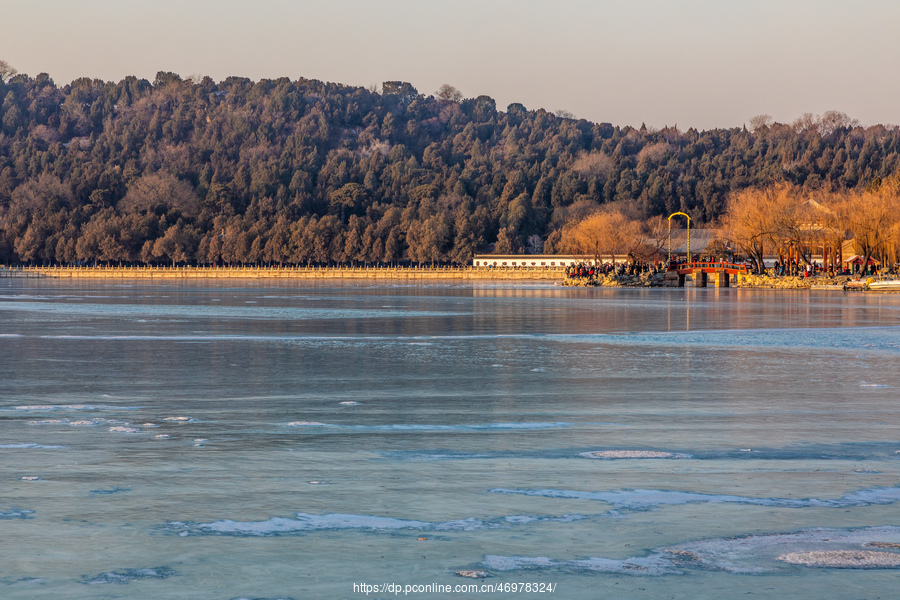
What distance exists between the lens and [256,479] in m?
8.59

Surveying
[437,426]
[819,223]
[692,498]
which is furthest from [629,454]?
[819,223]

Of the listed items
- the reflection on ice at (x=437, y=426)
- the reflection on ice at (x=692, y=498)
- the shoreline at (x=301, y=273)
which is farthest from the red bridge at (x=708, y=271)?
the reflection on ice at (x=692, y=498)

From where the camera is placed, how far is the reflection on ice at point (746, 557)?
20.2 feet

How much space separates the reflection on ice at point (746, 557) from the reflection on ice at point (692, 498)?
89cm

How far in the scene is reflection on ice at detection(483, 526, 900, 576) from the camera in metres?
6.16

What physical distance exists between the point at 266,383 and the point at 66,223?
610 ft

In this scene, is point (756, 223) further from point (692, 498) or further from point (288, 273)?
point (288, 273)

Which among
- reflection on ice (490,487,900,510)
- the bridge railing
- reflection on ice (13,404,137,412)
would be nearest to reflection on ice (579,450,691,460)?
reflection on ice (490,487,900,510)

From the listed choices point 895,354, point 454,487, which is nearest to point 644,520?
point 454,487

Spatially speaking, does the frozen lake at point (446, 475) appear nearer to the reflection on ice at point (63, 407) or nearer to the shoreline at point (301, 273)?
the reflection on ice at point (63, 407)

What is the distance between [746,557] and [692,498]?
1502mm

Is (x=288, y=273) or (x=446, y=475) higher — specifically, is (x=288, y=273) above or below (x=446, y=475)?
above

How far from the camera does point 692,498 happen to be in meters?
7.85

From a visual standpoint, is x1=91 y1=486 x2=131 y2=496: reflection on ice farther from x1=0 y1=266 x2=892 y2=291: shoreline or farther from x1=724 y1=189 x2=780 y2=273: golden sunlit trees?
x1=0 y1=266 x2=892 y2=291: shoreline
